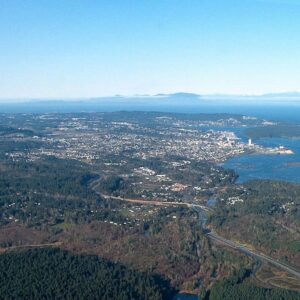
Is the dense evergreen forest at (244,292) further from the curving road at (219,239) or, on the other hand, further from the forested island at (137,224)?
A: the curving road at (219,239)

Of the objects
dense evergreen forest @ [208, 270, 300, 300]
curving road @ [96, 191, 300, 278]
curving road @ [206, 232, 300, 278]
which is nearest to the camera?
dense evergreen forest @ [208, 270, 300, 300]

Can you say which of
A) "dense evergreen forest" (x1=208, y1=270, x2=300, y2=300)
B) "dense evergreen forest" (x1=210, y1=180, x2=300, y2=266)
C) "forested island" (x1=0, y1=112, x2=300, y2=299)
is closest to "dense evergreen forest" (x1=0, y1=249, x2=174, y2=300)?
"forested island" (x1=0, y1=112, x2=300, y2=299)

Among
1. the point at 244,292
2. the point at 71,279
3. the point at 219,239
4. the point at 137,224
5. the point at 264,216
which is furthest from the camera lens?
the point at 264,216

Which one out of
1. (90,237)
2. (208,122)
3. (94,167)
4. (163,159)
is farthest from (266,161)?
(208,122)

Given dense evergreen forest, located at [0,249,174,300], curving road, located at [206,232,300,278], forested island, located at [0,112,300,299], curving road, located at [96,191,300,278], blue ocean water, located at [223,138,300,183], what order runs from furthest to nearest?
1. blue ocean water, located at [223,138,300,183]
2. curving road, located at [96,191,300,278]
3. curving road, located at [206,232,300,278]
4. forested island, located at [0,112,300,299]
5. dense evergreen forest, located at [0,249,174,300]

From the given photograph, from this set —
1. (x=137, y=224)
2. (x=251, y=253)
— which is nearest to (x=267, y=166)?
(x=137, y=224)

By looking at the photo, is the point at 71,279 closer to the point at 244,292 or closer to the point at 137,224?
the point at 244,292

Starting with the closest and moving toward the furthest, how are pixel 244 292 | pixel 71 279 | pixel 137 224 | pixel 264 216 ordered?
pixel 244 292 → pixel 71 279 → pixel 137 224 → pixel 264 216

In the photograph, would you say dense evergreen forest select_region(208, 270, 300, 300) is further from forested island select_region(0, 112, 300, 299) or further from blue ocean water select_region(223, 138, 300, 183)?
blue ocean water select_region(223, 138, 300, 183)

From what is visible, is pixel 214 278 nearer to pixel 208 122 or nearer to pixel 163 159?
pixel 163 159
